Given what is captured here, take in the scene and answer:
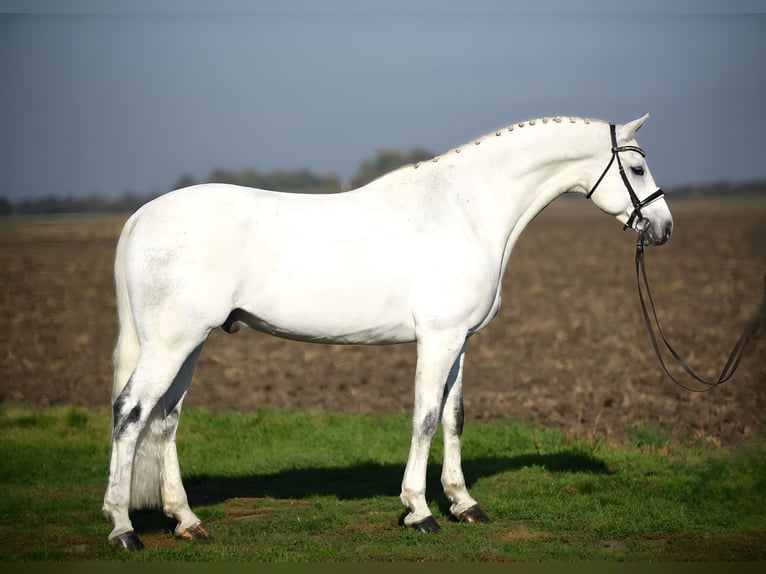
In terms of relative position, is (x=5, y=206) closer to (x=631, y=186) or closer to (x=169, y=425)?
(x=169, y=425)

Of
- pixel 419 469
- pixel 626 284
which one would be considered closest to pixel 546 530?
pixel 419 469

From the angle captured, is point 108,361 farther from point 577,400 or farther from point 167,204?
point 167,204

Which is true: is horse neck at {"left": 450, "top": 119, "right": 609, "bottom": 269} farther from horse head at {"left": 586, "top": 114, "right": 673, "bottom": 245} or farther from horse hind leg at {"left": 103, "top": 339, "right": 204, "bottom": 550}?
horse hind leg at {"left": 103, "top": 339, "right": 204, "bottom": 550}

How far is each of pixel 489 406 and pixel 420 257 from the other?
17.6 feet

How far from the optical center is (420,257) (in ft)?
22.3

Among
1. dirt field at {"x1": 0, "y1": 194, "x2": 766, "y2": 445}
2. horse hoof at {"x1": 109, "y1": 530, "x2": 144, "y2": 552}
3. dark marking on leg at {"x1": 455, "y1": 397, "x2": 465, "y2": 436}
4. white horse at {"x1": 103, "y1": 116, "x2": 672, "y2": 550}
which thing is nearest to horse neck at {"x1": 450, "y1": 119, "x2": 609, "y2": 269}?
white horse at {"x1": 103, "y1": 116, "x2": 672, "y2": 550}

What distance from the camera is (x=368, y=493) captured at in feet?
27.0

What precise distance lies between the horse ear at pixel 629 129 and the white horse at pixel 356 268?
0.02 meters

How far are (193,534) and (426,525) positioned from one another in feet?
5.96

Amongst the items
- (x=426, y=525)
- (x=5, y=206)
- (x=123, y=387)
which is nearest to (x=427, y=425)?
(x=426, y=525)

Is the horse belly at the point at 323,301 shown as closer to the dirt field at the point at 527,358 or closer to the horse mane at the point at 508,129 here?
the horse mane at the point at 508,129

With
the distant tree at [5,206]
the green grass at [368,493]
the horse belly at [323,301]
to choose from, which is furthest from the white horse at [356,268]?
the distant tree at [5,206]

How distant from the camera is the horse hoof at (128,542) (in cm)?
629

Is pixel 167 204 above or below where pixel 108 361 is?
above
